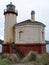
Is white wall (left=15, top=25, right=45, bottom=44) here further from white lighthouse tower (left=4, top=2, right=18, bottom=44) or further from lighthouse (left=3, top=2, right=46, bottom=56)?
white lighthouse tower (left=4, top=2, right=18, bottom=44)

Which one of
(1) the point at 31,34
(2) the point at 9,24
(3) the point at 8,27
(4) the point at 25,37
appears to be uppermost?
(2) the point at 9,24

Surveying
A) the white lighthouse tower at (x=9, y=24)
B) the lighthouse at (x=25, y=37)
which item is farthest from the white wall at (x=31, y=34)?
the white lighthouse tower at (x=9, y=24)

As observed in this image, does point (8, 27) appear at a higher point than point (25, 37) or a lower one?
higher

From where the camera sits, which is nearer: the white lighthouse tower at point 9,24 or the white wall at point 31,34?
the white wall at point 31,34

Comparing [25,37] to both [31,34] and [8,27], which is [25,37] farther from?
[8,27]

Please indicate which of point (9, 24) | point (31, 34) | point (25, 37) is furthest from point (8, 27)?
point (31, 34)

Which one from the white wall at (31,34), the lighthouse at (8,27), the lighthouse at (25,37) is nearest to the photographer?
the lighthouse at (25,37)

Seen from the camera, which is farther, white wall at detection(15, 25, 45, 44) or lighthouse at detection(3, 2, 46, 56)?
white wall at detection(15, 25, 45, 44)

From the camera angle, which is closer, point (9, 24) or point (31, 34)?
point (31, 34)

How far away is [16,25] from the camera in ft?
69.3

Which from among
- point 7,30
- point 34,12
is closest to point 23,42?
point 7,30

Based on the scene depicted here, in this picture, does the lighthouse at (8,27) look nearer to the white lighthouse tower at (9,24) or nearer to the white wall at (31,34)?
the white lighthouse tower at (9,24)

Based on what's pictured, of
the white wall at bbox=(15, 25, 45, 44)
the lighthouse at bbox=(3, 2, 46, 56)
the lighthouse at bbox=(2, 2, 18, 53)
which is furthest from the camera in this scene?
the lighthouse at bbox=(2, 2, 18, 53)

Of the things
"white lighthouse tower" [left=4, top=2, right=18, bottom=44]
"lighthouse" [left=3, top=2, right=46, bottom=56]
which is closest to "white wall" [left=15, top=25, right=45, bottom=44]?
"lighthouse" [left=3, top=2, right=46, bottom=56]
